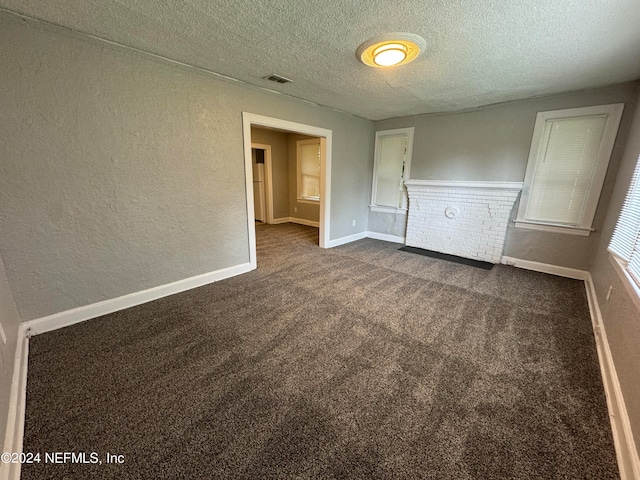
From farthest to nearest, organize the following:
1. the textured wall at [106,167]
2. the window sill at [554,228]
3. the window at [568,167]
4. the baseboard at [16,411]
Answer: the window sill at [554,228] → the window at [568,167] → the textured wall at [106,167] → the baseboard at [16,411]

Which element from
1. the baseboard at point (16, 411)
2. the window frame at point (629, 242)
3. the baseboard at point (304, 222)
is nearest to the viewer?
the baseboard at point (16, 411)

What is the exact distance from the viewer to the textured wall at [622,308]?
125 cm

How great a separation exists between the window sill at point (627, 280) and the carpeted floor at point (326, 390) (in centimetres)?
60

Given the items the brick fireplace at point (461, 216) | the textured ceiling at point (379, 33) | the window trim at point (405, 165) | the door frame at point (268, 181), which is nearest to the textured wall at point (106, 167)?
the textured ceiling at point (379, 33)

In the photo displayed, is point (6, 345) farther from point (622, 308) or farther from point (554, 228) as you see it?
point (554, 228)

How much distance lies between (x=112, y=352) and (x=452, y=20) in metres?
3.33

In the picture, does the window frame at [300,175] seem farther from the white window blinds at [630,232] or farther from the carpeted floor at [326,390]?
the white window blinds at [630,232]

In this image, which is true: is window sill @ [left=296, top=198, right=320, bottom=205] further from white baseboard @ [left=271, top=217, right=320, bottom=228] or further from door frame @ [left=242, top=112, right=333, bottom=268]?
door frame @ [left=242, top=112, right=333, bottom=268]

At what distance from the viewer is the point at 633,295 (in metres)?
1.41

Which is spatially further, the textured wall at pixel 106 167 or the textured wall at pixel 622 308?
the textured wall at pixel 106 167

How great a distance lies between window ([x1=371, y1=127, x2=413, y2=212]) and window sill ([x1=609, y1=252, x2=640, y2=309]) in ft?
9.75

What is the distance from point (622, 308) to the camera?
161cm

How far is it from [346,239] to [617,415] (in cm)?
382

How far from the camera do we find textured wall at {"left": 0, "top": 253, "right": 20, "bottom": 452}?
115cm
